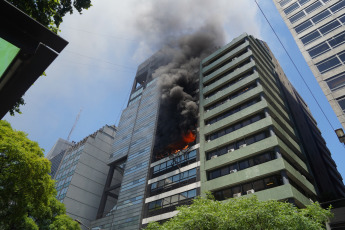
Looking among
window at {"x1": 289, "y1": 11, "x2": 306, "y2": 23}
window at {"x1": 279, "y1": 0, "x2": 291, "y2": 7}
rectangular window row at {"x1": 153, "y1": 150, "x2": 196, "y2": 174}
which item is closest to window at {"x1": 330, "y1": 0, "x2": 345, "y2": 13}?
window at {"x1": 289, "y1": 11, "x2": 306, "y2": 23}

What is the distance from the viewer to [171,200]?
34.6 m

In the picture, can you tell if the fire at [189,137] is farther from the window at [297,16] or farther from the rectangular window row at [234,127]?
the window at [297,16]

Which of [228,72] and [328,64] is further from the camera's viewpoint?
[228,72]

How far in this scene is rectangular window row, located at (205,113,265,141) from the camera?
34.1m

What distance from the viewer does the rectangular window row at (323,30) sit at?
30141mm

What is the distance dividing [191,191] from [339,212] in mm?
16606

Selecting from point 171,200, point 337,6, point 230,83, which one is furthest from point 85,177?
point 337,6

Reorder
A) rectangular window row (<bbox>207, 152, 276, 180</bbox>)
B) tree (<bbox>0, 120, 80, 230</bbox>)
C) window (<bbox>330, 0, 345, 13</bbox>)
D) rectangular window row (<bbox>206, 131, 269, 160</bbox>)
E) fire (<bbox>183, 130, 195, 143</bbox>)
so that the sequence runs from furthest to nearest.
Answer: fire (<bbox>183, 130, 195, 143</bbox>) → rectangular window row (<bbox>206, 131, 269, 160</bbox>) → window (<bbox>330, 0, 345, 13</bbox>) → rectangular window row (<bbox>207, 152, 276, 180</bbox>) → tree (<bbox>0, 120, 80, 230</bbox>)

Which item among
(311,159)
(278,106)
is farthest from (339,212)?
(278,106)

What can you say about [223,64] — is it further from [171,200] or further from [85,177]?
[85,177]

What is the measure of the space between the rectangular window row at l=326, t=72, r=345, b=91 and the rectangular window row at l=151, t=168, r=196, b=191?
20.0m

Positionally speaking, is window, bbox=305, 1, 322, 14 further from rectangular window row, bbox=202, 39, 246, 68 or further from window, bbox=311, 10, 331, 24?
rectangular window row, bbox=202, 39, 246, 68

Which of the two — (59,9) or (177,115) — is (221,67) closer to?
(177,115)

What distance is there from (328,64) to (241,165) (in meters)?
15.8
